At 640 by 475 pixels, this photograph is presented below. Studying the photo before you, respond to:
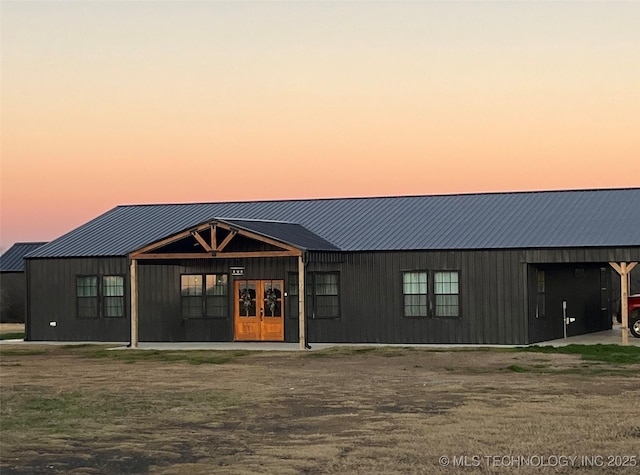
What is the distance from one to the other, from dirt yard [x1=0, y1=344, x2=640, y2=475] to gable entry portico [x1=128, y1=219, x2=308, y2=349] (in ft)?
16.6

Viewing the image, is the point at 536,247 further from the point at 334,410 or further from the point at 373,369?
the point at 334,410

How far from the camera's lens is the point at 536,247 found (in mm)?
32406

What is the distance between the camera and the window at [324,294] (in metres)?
34.9

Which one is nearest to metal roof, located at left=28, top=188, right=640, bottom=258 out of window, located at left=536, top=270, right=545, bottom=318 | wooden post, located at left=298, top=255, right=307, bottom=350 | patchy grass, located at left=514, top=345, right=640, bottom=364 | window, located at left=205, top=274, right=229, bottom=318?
window, located at left=536, top=270, right=545, bottom=318

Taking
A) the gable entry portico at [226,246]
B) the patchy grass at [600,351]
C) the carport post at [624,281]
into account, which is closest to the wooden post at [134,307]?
the gable entry portico at [226,246]

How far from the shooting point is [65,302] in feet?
125

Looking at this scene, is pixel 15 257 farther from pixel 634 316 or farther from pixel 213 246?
pixel 634 316

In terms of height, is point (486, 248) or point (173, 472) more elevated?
point (486, 248)

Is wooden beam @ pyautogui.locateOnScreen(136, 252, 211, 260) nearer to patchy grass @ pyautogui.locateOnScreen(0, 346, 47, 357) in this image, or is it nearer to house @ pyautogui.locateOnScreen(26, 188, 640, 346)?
house @ pyautogui.locateOnScreen(26, 188, 640, 346)

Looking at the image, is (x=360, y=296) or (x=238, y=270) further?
(x=238, y=270)

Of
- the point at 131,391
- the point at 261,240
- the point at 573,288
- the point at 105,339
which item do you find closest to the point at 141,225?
the point at 105,339

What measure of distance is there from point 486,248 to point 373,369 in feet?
28.2

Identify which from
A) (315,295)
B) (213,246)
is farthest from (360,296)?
(213,246)

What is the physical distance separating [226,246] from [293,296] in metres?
2.52
